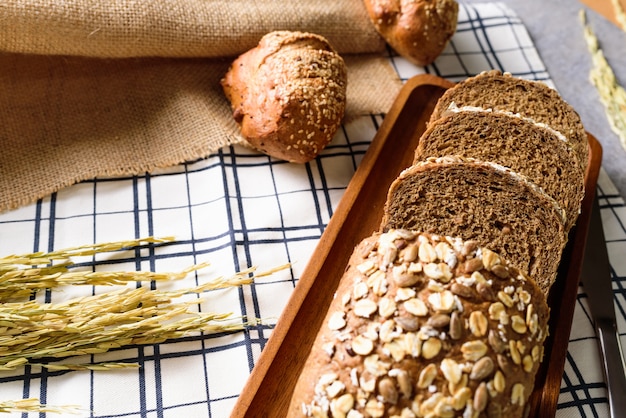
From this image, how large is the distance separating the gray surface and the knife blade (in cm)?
65

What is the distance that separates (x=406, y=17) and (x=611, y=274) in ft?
5.13

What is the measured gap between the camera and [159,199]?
286 centimetres

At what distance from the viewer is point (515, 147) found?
2.54 metres

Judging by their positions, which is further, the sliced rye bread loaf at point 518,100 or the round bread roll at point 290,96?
the round bread roll at point 290,96

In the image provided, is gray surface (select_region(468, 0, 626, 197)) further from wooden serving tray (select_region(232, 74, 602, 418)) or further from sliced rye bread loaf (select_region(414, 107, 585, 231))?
sliced rye bread loaf (select_region(414, 107, 585, 231))

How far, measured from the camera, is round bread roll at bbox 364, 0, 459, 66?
3193 millimetres

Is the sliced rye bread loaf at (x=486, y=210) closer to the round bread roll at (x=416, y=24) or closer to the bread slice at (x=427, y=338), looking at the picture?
the bread slice at (x=427, y=338)

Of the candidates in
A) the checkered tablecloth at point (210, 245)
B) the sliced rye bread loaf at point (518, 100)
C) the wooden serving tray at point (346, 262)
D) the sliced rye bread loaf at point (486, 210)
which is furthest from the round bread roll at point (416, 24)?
the sliced rye bread loaf at point (486, 210)

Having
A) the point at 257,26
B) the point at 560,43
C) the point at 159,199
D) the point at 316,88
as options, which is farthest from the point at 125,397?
the point at 560,43

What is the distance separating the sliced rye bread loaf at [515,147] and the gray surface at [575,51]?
90cm

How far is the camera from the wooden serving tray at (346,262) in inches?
91.4

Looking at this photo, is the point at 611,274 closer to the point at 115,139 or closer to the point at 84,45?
the point at 115,139

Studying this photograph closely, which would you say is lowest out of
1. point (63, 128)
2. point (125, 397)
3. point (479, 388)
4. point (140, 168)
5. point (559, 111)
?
point (479, 388)

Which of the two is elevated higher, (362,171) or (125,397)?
(362,171)
